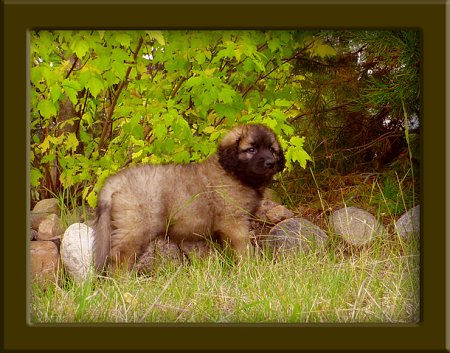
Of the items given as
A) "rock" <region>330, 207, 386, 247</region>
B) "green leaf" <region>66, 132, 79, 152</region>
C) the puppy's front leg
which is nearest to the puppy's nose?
the puppy's front leg

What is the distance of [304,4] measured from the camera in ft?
11.0

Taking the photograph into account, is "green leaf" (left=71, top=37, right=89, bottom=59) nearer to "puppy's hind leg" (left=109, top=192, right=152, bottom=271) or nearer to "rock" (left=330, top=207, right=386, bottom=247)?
"puppy's hind leg" (left=109, top=192, right=152, bottom=271)

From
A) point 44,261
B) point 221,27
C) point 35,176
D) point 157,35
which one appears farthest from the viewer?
point 44,261

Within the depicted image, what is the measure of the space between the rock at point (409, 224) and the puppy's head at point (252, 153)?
0.94 metres

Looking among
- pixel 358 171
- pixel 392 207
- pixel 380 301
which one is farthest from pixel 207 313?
pixel 358 171

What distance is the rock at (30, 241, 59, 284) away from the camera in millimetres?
4020

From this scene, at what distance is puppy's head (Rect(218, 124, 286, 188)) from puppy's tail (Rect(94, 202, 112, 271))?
844 millimetres

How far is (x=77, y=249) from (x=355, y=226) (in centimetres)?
186

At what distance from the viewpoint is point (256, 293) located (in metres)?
4.03

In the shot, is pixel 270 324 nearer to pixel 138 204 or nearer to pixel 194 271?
pixel 194 271

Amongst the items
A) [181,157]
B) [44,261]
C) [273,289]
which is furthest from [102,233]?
[273,289]

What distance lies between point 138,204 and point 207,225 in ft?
1.66

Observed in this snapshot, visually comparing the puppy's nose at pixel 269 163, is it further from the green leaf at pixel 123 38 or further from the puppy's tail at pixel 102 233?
the green leaf at pixel 123 38

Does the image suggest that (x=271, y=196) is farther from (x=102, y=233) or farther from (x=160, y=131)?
(x=102, y=233)
